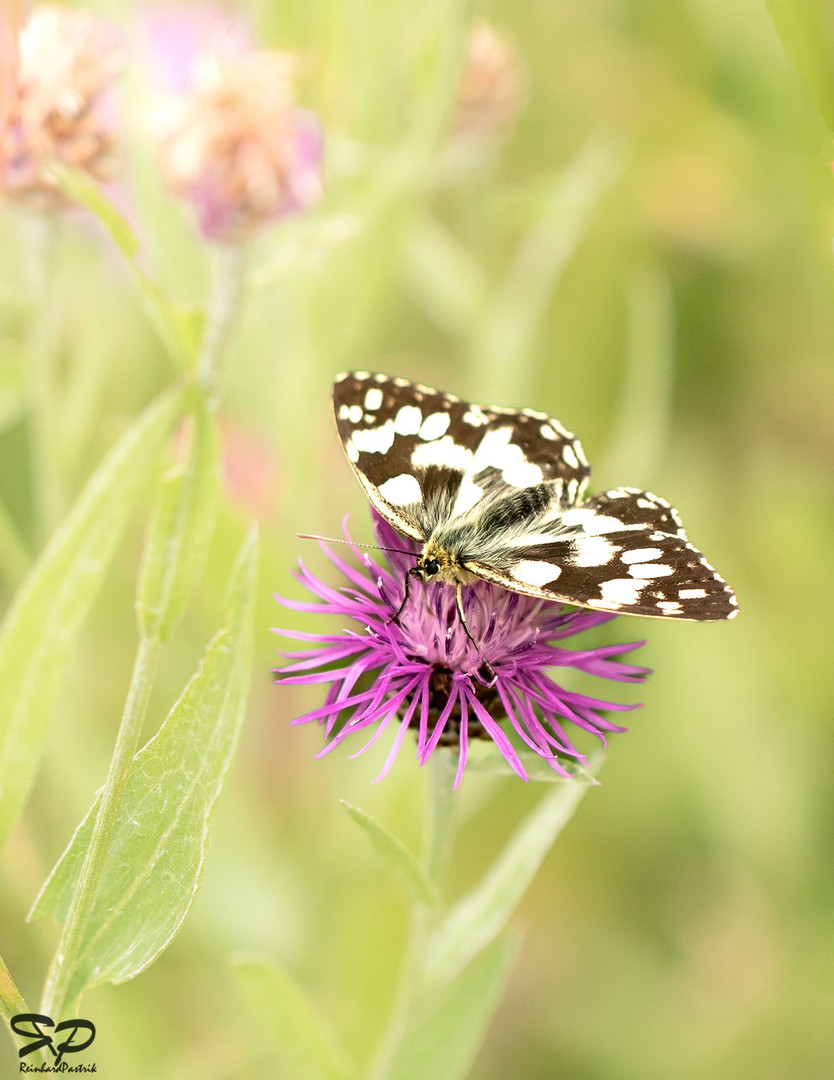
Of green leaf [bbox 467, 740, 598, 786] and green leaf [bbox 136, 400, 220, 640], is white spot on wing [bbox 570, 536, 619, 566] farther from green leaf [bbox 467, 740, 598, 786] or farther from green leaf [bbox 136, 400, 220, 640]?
green leaf [bbox 136, 400, 220, 640]

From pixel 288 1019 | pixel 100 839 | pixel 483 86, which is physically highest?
pixel 483 86

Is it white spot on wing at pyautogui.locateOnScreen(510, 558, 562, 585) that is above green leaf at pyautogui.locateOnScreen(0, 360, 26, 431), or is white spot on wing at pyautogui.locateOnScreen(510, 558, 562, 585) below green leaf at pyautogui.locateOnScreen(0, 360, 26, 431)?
below

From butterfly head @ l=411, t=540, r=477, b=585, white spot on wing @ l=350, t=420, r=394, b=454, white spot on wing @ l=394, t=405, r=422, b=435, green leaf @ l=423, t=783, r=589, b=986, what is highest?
white spot on wing @ l=394, t=405, r=422, b=435

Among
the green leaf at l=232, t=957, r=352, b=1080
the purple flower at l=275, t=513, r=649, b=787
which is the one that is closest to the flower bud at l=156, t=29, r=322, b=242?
the purple flower at l=275, t=513, r=649, b=787

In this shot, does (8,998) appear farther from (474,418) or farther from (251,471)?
(251,471)

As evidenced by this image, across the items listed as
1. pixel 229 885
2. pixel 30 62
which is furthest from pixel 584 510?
pixel 229 885

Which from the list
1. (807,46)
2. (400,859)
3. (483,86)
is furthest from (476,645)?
(483,86)

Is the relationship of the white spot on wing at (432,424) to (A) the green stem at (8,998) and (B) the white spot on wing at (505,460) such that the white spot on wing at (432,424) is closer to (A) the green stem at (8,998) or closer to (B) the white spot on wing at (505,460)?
(B) the white spot on wing at (505,460)
